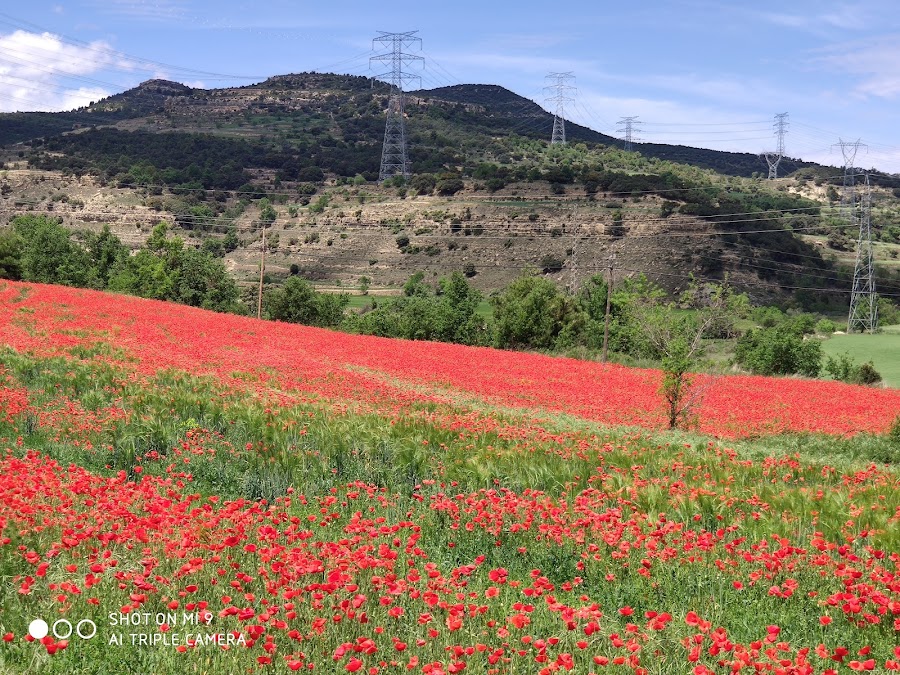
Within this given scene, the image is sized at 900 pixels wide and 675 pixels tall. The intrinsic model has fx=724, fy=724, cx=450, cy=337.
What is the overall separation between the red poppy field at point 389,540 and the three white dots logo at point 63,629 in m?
0.02

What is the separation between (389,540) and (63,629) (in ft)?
9.93

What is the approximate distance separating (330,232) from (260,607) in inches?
4876

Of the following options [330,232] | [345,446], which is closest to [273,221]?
[330,232]

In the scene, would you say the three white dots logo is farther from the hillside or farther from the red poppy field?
the hillside

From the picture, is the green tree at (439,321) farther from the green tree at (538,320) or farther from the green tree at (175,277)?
the green tree at (175,277)

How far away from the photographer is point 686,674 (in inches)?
184

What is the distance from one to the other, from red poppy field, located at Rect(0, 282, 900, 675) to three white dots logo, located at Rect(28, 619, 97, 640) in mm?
24

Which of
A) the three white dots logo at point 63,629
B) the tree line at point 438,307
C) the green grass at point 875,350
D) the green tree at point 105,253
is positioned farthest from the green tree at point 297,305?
the three white dots logo at point 63,629

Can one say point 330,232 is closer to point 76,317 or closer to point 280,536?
point 76,317

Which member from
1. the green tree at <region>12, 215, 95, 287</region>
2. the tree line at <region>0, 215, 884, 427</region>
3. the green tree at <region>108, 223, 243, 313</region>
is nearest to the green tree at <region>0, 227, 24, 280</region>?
the tree line at <region>0, 215, 884, 427</region>

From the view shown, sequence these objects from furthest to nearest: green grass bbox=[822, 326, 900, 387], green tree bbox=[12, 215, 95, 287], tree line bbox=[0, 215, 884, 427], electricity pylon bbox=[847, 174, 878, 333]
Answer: electricity pylon bbox=[847, 174, 878, 333]
green tree bbox=[12, 215, 95, 287]
tree line bbox=[0, 215, 884, 427]
green grass bbox=[822, 326, 900, 387]

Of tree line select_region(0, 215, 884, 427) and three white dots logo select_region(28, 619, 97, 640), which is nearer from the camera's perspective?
three white dots logo select_region(28, 619, 97, 640)

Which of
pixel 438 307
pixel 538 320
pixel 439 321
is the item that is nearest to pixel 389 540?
pixel 538 320

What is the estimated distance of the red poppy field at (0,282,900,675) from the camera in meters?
4.69
